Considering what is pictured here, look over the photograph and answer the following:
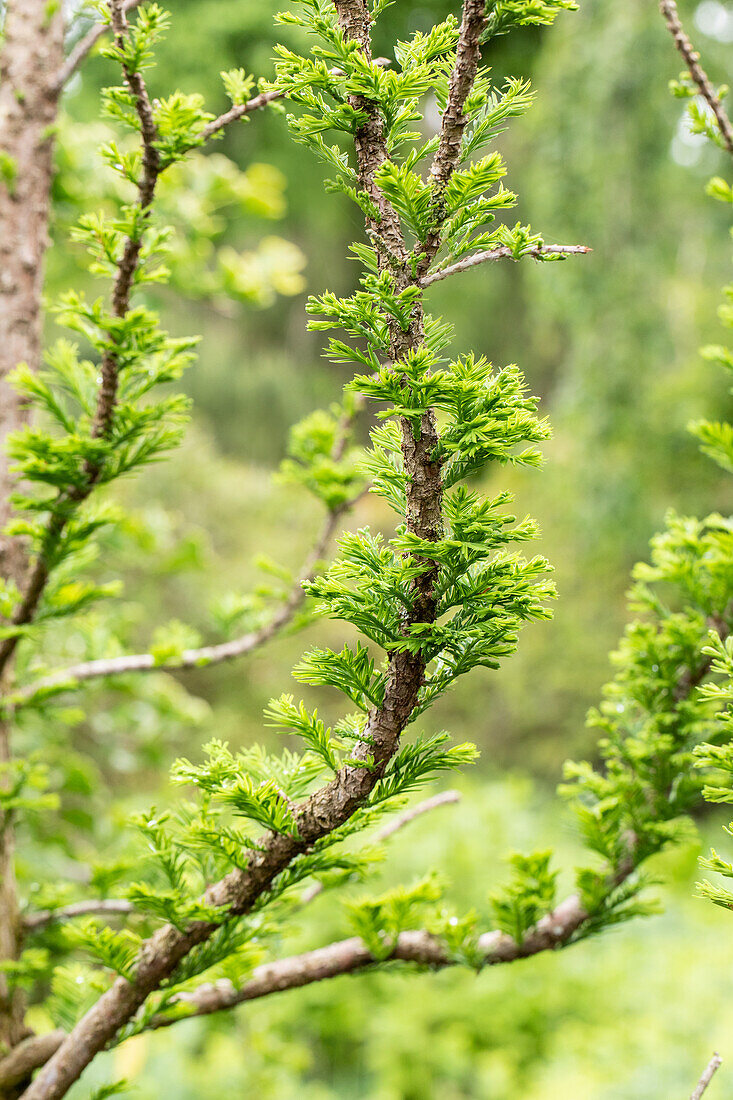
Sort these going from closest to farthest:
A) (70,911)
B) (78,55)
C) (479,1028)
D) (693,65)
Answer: (693,65), (70,911), (78,55), (479,1028)

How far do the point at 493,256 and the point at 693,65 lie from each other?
34 cm

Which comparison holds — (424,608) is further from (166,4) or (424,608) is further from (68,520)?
(166,4)

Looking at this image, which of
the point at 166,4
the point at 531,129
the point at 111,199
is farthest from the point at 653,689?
the point at 531,129

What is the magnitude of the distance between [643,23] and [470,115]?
163 inches

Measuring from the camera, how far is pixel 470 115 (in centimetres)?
50

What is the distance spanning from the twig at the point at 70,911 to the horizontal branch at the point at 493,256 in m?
0.83

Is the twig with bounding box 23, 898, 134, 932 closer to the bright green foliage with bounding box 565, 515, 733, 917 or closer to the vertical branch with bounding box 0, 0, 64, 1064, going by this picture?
the vertical branch with bounding box 0, 0, 64, 1064

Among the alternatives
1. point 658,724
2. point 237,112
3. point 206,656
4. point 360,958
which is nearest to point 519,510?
point 206,656

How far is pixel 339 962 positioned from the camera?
2.67ft

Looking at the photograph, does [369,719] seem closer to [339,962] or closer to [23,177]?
[339,962]

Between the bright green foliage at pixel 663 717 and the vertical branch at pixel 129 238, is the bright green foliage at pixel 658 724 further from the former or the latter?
the vertical branch at pixel 129 238

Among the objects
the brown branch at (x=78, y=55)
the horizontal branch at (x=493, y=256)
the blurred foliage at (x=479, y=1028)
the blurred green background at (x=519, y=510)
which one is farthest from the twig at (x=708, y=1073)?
the blurred foliage at (x=479, y=1028)

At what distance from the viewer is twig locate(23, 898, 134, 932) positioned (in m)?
1.01

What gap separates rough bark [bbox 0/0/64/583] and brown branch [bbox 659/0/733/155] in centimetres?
86
